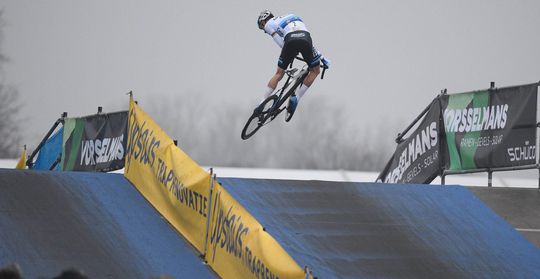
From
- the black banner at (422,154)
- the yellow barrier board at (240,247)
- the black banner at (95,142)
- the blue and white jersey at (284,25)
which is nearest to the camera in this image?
the yellow barrier board at (240,247)

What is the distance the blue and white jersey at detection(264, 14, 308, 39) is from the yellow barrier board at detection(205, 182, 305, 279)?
6.07 meters

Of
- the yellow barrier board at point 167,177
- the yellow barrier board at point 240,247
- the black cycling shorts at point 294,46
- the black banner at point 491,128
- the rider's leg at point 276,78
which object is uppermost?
the black cycling shorts at point 294,46

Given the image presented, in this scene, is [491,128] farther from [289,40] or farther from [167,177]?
[167,177]

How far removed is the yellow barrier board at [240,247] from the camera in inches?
440

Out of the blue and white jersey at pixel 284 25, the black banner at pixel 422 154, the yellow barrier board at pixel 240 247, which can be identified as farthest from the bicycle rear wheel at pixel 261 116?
the yellow barrier board at pixel 240 247

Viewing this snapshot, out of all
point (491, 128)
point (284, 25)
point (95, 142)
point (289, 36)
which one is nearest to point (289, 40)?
point (289, 36)

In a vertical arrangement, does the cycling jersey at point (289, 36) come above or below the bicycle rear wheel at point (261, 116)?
above

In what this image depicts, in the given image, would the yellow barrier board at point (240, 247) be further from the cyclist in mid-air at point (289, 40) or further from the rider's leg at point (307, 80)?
the rider's leg at point (307, 80)

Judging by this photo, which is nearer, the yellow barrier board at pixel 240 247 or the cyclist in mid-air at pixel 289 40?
the yellow barrier board at pixel 240 247

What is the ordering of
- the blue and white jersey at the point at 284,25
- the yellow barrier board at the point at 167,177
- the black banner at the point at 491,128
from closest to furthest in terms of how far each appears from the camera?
the yellow barrier board at the point at 167,177 < the black banner at the point at 491,128 < the blue and white jersey at the point at 284,25

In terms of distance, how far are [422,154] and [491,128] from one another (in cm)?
160

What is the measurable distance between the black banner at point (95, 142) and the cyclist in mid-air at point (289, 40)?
2536 mm

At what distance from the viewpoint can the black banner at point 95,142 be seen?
19.7m

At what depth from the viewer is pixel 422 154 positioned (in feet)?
64.0
